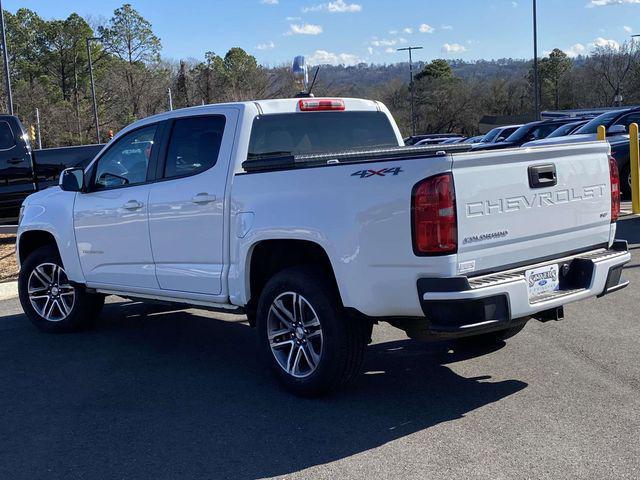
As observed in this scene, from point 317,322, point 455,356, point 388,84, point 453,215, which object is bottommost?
point 455,356

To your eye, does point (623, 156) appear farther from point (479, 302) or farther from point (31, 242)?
point (479, 302)

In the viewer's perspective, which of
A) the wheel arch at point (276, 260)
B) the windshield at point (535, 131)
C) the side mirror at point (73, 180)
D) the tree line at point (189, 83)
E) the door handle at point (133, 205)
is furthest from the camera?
the tree line at point (189, 83)

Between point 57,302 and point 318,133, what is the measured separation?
3226 millimetres

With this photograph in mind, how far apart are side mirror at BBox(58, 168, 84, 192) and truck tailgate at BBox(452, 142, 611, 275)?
13.0ft

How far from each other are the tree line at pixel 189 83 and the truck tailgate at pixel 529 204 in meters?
37.9

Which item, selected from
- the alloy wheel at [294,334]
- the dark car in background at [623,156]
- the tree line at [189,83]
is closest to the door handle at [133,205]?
the alloy wheel at [294,334]

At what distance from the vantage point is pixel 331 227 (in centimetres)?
452

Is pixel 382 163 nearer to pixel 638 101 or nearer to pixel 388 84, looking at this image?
pixel 638 101

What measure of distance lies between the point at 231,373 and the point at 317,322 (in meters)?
1.20

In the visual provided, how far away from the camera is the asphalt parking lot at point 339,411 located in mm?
3932

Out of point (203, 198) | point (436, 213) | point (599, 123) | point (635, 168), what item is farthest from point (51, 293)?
point (599, 123)

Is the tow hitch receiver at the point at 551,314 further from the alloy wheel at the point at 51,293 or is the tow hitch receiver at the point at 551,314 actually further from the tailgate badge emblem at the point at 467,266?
the alloy wheel at the point at 51,293

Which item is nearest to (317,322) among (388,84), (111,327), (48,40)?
(111,327)

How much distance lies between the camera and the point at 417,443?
4.15m
